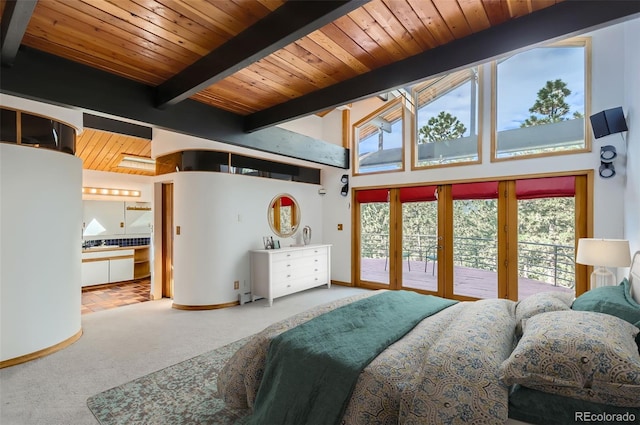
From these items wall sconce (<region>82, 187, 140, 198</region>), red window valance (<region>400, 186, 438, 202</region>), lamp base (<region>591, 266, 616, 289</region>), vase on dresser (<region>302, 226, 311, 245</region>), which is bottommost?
lamp base (<region>591, 266, 616, 289</region>)

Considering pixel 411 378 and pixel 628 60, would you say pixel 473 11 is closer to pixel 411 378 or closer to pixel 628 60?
pixel 411 378

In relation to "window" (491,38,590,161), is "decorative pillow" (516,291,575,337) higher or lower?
lower

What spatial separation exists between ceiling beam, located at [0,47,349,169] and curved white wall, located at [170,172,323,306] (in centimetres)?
134

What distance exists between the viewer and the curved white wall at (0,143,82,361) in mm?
2830

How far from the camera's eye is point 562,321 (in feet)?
4.76

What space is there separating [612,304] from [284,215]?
186 inches

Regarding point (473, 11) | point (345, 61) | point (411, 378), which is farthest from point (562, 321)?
point (345, 61)

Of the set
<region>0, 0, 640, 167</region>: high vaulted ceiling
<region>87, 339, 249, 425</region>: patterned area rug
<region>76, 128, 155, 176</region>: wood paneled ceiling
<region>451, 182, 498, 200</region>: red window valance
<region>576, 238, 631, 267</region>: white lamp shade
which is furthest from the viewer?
<region>76, 128, 155, 176</region>: wood paneled ceiling

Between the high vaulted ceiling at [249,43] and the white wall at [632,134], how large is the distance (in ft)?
5.36

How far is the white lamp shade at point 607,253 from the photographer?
257 centimetres

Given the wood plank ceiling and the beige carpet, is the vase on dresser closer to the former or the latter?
the beige carpet

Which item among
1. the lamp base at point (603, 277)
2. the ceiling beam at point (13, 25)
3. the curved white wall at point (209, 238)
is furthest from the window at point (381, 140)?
the ceiling beam at point (13, 25)

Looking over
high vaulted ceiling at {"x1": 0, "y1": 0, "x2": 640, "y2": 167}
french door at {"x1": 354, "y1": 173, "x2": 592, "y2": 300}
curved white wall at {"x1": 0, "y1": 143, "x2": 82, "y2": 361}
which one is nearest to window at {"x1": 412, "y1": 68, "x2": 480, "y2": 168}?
french door at {"x1": 354, "y1": 173, "x2": 592, "y2": 300}

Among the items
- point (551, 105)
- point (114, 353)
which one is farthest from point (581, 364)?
point (551, 105)
